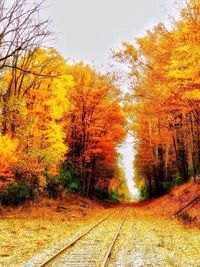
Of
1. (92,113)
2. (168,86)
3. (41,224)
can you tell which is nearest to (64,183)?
(92,113)

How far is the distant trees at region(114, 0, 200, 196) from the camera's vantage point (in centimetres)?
1583

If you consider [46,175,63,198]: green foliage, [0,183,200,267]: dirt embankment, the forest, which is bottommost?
[0,183,200,267]: dirt embankment

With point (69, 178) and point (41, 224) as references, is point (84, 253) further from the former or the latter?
point (69, 178)

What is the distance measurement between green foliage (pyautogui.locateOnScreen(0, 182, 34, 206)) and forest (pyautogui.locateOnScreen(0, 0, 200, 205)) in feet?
0.24

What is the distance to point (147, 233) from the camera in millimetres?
16359

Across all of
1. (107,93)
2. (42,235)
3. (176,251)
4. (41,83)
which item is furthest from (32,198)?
(176,251)

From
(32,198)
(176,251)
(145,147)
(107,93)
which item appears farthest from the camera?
(145,147)

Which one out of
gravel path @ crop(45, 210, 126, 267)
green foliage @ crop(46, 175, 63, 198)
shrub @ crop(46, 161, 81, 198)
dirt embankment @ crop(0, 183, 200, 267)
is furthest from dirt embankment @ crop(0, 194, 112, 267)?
shrub @ crop(46, 161, 81, 198)

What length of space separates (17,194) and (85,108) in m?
14.6

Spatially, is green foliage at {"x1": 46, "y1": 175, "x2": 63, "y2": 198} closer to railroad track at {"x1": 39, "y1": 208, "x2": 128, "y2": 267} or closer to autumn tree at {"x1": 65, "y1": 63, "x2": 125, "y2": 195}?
autumn tree at {"x1": 65, "y1": 63, "x2": 125, "y2": 195}

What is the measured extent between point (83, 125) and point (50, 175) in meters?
11.8

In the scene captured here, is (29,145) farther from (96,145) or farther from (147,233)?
(96,145)

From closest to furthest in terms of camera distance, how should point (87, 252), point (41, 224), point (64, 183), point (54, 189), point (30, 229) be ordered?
point (87, 252) → point (30, 229) → point (41, 224) → point (54, 189) → point (64, 183)

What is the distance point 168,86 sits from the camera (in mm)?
18203
